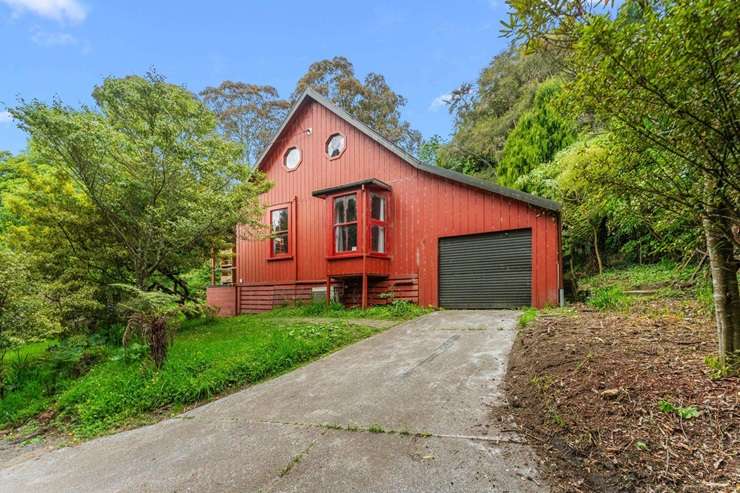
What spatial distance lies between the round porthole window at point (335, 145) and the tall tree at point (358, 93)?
1182 cm

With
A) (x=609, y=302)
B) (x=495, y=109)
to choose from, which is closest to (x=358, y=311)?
(x=609, y=302)

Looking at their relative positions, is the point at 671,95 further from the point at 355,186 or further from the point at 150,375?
the point at 355,186

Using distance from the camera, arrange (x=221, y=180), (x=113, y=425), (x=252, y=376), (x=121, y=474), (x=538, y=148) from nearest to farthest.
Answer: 1. (x=121, y=474)
2. (x=113, y=425)
3. (x=252, y=376)
4. (x=221, y=180)
5. (x=538, y=148)

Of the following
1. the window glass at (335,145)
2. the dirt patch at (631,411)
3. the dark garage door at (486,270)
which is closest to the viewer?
the dirt patch at (631,411)

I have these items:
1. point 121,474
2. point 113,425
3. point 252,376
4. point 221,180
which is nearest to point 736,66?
point 121,474

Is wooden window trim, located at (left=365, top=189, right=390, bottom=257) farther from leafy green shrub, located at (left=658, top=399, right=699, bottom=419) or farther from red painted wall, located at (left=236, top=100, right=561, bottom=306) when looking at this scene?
leafy green shrub, located at (left=658, top=399, right=699, bottom=419)

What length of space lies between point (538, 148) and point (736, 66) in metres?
11.4

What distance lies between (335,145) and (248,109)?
16.1 m

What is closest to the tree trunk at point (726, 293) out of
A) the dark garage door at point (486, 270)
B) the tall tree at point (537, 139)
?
the dark garage door at point (486, 270)

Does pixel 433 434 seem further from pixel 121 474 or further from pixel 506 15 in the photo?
pixel 506 15

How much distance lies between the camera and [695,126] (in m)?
1.84

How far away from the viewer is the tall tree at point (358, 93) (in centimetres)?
2244

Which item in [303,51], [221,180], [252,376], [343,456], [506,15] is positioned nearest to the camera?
[506,15]

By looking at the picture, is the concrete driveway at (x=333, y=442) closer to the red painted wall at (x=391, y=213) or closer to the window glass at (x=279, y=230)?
the red painted wall at (x=391, y=213)
